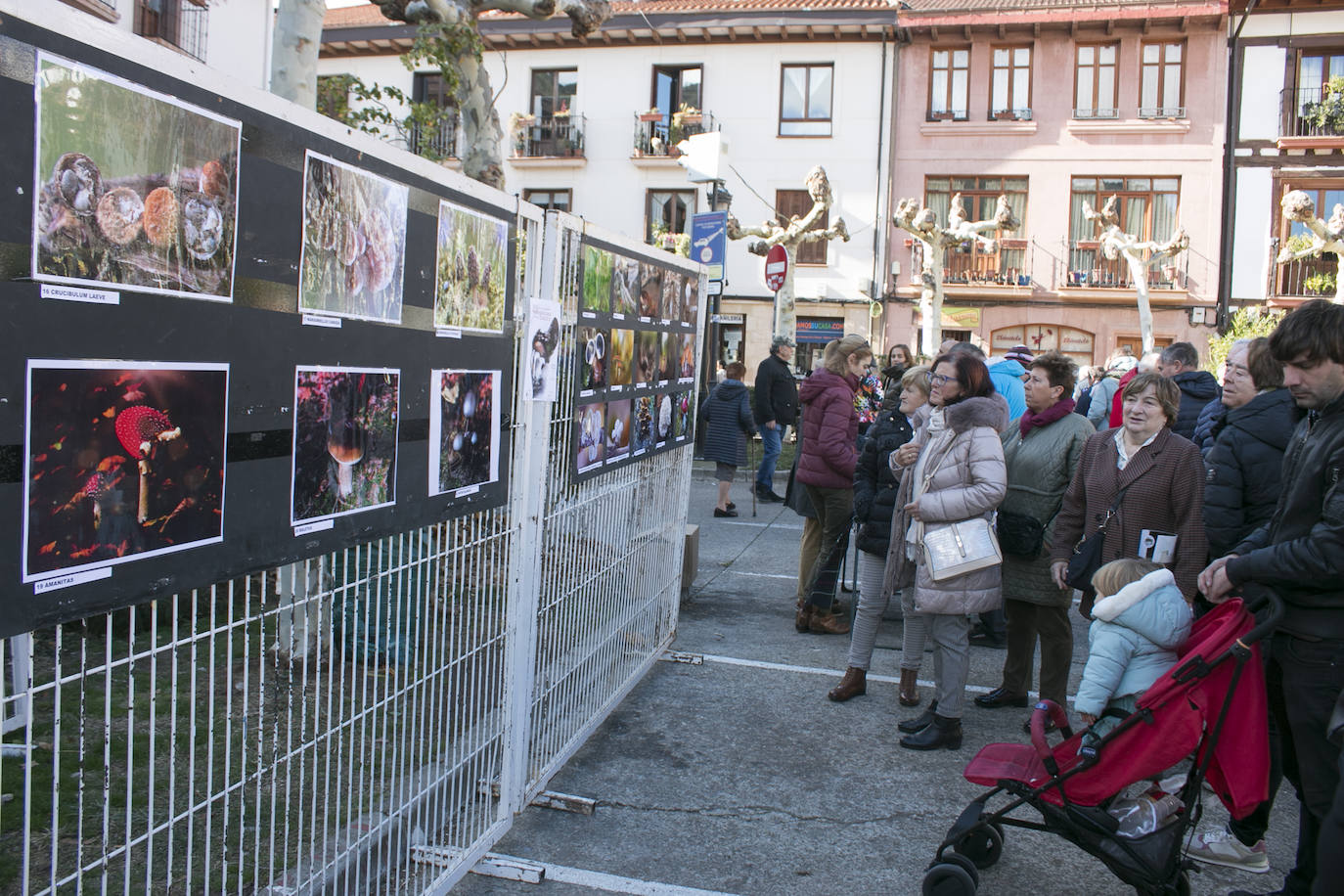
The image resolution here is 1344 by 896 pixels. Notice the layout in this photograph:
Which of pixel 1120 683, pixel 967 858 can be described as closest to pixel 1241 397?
pixel 1120 683

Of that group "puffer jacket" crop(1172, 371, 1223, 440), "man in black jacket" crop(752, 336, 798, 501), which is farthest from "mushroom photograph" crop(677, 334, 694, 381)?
"man in black jacket" crop(752, 336, 798, 501)

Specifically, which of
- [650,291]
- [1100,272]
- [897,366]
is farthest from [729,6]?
[650,291]

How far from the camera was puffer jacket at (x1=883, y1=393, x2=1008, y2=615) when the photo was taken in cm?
472

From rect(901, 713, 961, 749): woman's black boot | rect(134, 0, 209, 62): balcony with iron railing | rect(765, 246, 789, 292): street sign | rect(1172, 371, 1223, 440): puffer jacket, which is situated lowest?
rect(901, 713, 961, 749): woman's black boot

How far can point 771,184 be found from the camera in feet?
94.9

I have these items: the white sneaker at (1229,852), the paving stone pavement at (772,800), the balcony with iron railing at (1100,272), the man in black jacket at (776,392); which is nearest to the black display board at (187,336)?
the paving stone pavement at (772,800)

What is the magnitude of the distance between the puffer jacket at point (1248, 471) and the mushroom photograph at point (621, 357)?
102 inches

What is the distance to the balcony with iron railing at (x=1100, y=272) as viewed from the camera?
2666 centimetres

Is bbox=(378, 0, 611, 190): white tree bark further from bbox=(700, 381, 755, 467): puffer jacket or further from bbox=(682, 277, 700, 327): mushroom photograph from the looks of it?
bbox=(700, 381, 755, 467): puffer jacket

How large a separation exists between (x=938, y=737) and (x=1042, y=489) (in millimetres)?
1353

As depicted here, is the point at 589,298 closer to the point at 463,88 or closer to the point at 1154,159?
the point at 463,88

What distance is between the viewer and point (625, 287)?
188 inches

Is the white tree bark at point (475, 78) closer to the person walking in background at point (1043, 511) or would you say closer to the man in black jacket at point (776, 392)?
the man in black jacket at point (776, 392)

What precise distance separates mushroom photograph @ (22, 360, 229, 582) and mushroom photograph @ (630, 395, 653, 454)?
9.87 feet
